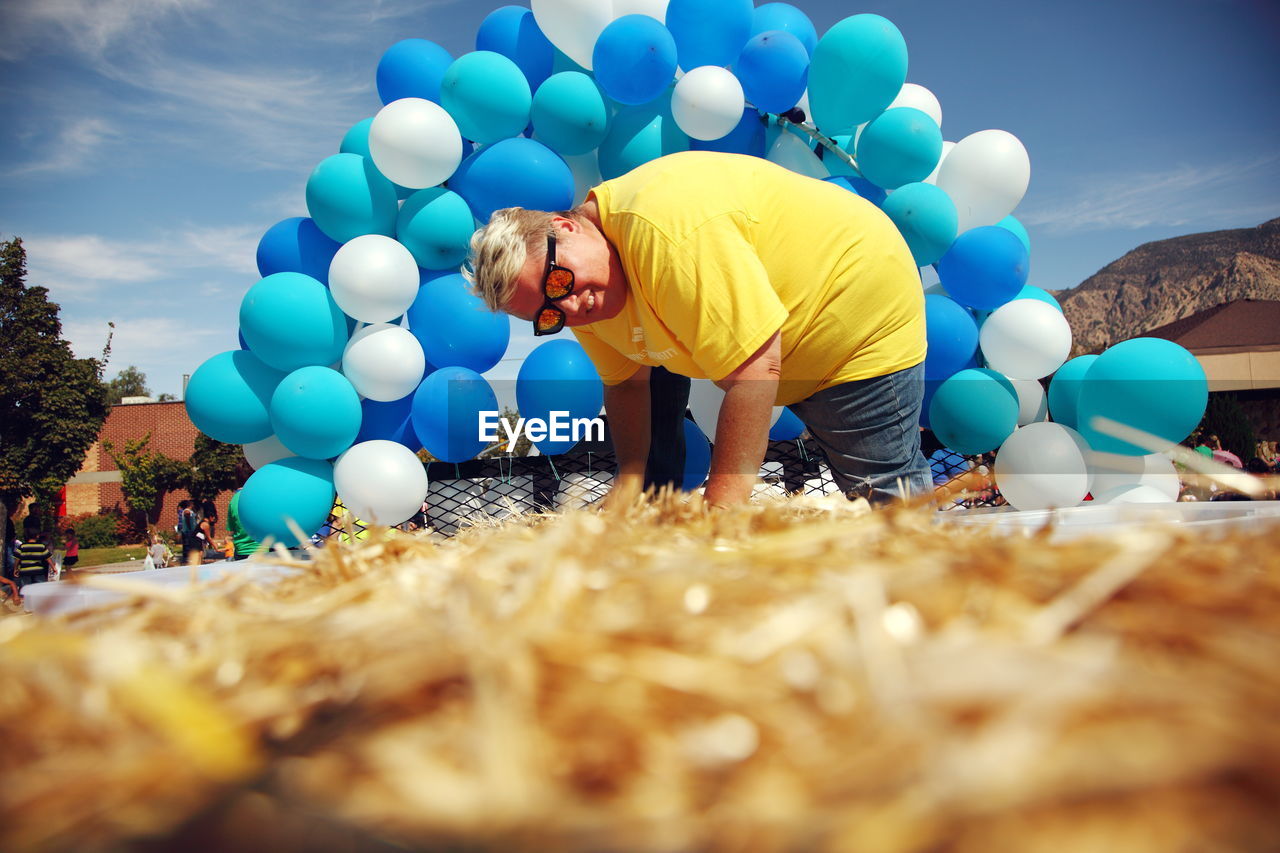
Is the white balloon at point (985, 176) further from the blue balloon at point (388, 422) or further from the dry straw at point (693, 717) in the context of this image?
the dry straw at point (693, 717)

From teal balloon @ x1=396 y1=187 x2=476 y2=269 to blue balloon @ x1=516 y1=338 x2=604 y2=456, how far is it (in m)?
0.57

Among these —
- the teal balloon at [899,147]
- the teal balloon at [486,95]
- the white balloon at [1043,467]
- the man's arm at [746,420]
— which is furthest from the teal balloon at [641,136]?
the man's arm at [746,420]

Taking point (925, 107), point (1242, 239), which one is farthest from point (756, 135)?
point (1242, 239)

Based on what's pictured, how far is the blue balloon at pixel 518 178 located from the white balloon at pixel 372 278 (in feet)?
1.44

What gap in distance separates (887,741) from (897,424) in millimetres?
1271

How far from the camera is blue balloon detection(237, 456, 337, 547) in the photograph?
9.15 feet

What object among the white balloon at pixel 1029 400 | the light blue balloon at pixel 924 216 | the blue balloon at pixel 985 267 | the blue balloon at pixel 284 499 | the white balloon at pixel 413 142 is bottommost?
the blue balloon at pixel 284 499

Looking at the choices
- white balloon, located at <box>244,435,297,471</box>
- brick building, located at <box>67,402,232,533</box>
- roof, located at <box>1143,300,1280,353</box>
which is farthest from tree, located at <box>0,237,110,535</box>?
roof, located at <box>1143,300,1280,353</box>

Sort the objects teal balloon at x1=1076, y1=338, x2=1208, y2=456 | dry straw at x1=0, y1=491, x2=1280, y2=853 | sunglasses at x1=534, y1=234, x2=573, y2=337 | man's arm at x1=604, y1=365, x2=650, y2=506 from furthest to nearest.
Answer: teal balloon at x1=1076, y1=338, x2=1208, y2=456
man's arm at x1=604, y1=365, x2=650, y2=506
sunglasses at x1=534, y1=234, x2=573, y2=337
dry straw at x1=0, y1=491, x2=1280, y2=853

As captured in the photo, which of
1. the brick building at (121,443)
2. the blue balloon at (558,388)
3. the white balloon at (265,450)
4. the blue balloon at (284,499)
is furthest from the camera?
the brick building at (121,443)

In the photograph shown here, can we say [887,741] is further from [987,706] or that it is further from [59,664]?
[59,664]

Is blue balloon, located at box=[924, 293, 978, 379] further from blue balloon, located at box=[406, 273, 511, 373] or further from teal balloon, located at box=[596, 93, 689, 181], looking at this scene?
blue balloon, located at box=[406, 273, 511, 373]

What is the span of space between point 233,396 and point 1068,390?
375cm

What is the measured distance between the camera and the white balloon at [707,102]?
2.82 m
